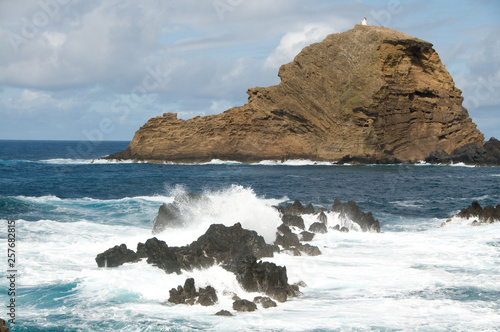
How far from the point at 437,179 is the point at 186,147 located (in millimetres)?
37660

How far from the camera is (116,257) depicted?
15906mm

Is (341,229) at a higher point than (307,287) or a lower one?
higher

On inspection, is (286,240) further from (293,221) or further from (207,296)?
(207,296)

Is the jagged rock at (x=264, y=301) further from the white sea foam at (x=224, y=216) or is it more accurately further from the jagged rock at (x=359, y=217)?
the jagged rock at (x=359, y=217)

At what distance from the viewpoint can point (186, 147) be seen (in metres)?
77.4

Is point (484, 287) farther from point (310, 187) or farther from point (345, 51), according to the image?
point (345, 51)

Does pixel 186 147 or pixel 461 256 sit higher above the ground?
pixel 186 147

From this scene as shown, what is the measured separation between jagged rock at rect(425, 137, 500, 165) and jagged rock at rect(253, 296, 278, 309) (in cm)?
6155

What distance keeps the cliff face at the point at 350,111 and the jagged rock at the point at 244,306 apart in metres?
59.4

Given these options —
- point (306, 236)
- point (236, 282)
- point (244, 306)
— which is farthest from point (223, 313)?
point (306, 236)

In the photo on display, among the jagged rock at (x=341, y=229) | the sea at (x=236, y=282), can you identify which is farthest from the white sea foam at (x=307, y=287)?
the jagged rock at (x=341, y=229)

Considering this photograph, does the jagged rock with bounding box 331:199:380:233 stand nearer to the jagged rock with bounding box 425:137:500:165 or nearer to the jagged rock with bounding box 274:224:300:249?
the jagged rock with bounding box 274:224:300:249

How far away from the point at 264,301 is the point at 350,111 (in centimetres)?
5976

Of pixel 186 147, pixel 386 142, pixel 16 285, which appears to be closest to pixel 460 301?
pixel 16 285
